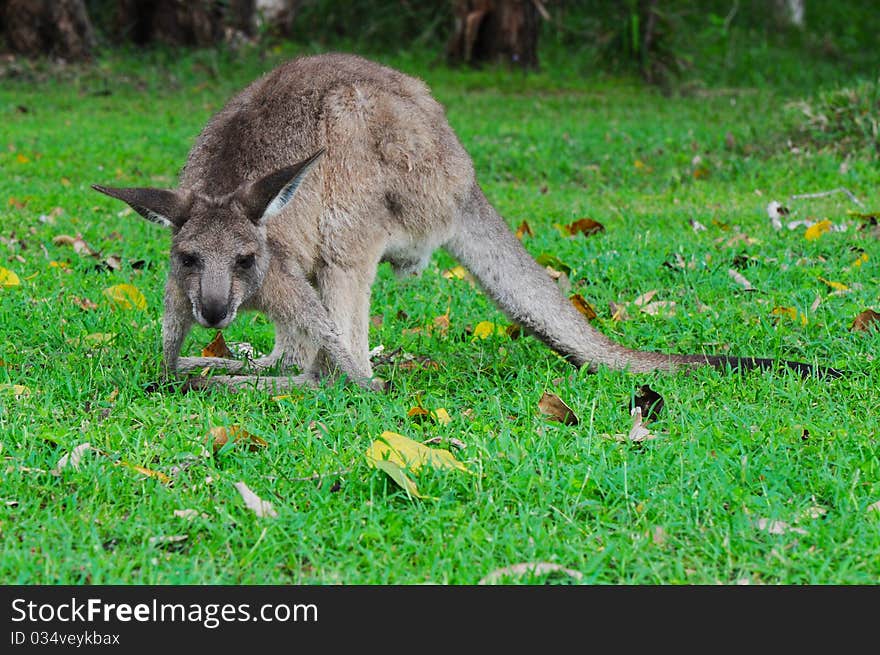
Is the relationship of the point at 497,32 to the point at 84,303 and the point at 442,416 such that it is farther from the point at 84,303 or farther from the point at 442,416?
the point at 442,416

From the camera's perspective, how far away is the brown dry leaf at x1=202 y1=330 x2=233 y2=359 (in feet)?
13.4

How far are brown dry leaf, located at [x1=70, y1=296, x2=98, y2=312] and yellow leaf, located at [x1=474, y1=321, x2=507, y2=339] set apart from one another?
1.50 meters

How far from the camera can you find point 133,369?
3.67 meters

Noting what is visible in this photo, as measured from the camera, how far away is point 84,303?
14.6ft

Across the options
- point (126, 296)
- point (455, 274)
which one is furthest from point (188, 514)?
point (455, 274)

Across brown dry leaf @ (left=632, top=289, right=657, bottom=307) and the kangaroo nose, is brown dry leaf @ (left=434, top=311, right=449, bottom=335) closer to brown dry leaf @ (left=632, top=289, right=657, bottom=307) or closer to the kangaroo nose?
brown dry leaf @ (left=632, top=289, right=657, bottom=307)

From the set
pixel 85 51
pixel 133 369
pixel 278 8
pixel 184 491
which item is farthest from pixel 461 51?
pixel 184 491

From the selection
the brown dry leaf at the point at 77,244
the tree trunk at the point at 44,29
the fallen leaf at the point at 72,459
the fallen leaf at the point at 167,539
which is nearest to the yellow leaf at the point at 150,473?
the fallen leaf at the point at 72,459

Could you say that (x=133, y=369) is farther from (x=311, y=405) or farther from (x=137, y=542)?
(x=137, y=542)

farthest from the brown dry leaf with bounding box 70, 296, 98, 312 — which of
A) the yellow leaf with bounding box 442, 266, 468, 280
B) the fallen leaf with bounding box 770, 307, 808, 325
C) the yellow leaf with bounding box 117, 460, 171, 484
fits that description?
the fallen leaf with bounding box 770, 307, 808, 325

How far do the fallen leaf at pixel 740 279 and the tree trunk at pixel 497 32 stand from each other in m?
8.66

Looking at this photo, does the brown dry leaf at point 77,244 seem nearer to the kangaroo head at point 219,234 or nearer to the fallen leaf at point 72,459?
the kangaroo head at point 219,234

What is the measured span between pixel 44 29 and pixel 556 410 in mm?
10966
